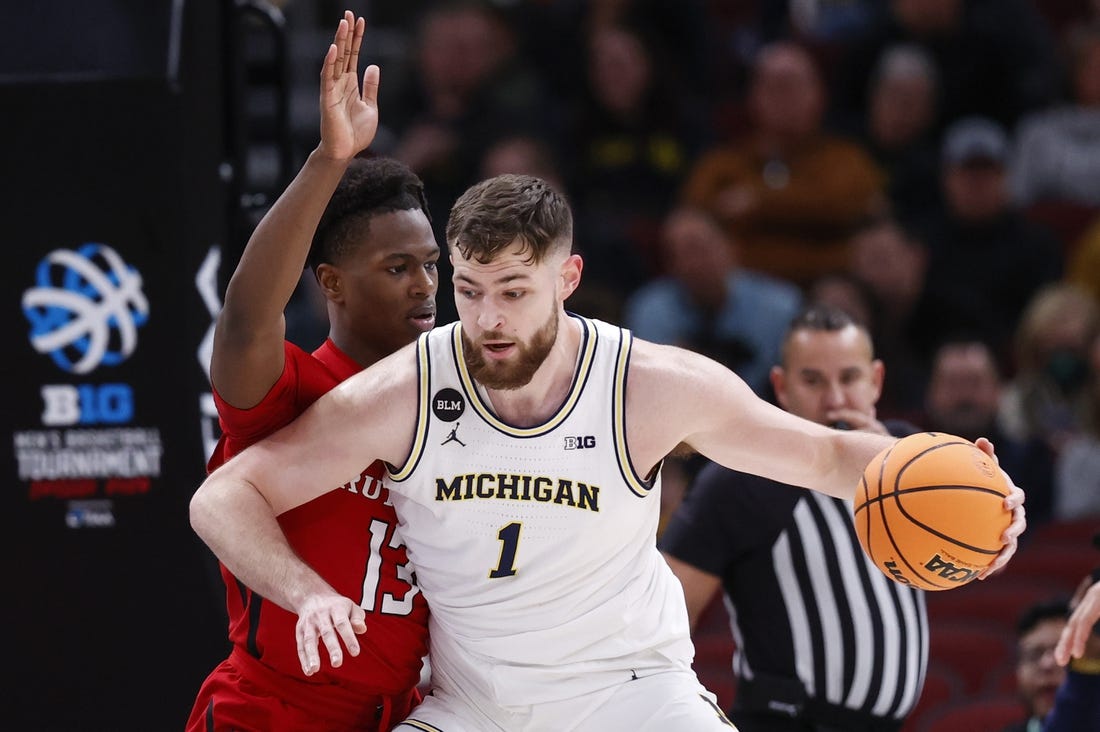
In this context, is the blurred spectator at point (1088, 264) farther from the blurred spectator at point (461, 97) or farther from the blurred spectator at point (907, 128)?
the blurred spectator at point (461, 97)

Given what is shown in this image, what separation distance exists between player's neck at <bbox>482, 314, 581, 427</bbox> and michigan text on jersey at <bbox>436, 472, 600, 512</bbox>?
0.51 ft

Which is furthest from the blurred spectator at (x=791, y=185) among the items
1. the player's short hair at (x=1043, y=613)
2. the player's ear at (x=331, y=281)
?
the player's ear at (x=331, y=281)

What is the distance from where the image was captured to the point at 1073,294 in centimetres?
900

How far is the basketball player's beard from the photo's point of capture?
3943 millimetres

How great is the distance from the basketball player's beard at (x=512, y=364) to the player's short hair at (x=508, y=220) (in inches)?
8.2

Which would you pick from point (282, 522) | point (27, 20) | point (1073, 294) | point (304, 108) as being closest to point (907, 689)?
point (282, 522)

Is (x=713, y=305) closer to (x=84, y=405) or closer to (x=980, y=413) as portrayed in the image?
(x=980, y=413)

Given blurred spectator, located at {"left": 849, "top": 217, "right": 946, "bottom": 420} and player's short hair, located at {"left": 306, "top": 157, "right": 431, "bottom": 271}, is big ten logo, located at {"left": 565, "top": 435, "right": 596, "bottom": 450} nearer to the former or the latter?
player's short hair, located at {"left": 306, "top": 157, "right": 431, "bottom": 271}

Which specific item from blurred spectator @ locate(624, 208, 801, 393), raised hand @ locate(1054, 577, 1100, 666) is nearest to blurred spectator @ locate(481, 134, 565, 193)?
blurred spectator @ locate(624, 208, 801, 393)

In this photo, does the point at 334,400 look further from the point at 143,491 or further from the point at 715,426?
the point at 143,491

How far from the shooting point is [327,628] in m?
3.50

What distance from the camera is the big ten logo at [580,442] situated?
13.2 feet

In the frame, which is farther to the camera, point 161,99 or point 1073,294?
point 1073,294

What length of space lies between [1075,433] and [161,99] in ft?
18.7
